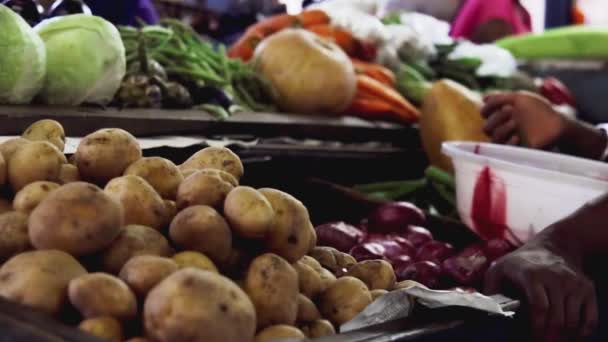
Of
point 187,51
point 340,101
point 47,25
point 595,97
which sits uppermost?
point 47,25

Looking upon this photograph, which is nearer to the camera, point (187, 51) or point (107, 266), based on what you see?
point (107, 266)

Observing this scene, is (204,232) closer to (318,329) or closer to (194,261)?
(194,261)

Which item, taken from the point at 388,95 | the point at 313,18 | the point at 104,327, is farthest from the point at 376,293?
the point at 313,18

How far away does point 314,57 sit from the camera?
302 cm

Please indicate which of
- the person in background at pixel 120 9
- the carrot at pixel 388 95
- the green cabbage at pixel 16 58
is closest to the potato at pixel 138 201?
the green cabbage at pixel 16 58

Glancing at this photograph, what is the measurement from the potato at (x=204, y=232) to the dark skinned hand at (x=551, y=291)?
20.8 inches

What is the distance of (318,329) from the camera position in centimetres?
100

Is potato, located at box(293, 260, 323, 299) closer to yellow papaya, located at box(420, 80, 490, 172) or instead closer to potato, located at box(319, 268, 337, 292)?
potato, located at box(319, 268, 337, 292)

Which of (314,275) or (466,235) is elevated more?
(314,275)

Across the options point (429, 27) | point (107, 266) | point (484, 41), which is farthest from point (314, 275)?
point (484, 41)

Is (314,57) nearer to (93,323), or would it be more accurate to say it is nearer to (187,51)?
(187,51)

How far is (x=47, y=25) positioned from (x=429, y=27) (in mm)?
2898

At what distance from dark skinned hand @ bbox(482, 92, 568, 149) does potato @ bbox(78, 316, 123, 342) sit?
81.0 inches

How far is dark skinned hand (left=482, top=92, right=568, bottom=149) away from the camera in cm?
262
